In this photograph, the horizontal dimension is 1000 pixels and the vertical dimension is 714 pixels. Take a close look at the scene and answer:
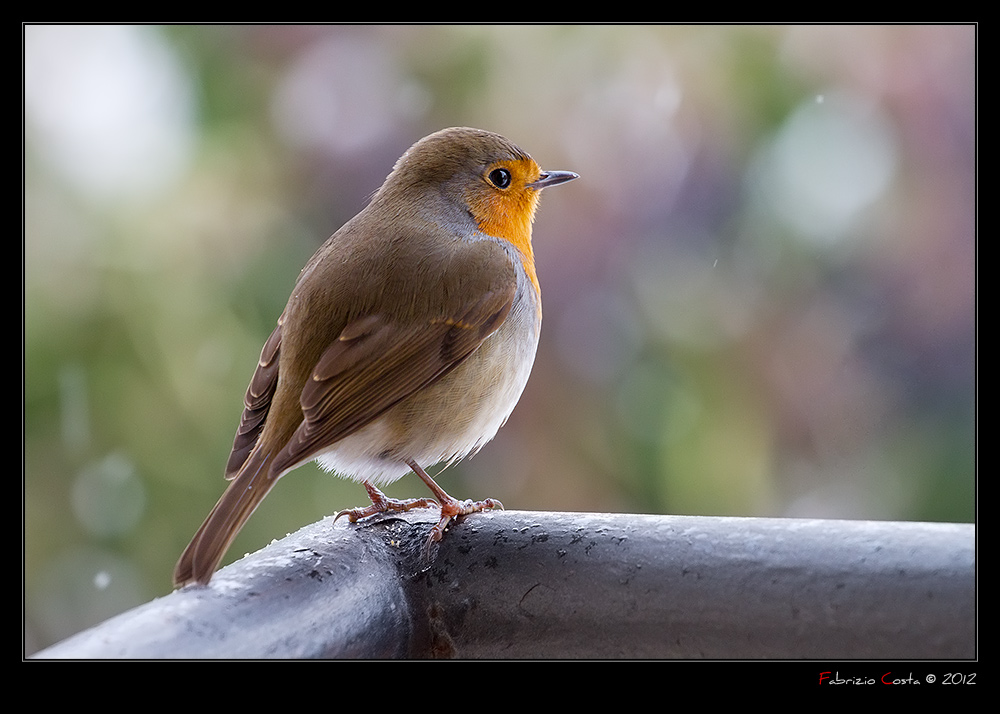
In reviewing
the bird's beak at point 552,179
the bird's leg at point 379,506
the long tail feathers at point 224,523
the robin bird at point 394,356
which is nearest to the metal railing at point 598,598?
the long tail feathers at point 224,523

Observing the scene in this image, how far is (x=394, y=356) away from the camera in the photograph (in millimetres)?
1846

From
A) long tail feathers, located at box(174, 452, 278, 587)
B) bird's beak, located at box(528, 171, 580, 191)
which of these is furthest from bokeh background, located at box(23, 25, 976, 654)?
long tail feathers, located at box(174, 452, 278, 587)

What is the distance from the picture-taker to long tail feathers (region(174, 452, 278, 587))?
1.39m

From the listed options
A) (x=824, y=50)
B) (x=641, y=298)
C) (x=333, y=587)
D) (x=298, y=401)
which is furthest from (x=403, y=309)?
(x=824, y=50)

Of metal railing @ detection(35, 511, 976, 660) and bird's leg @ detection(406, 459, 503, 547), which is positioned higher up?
bird's leg @ detection(406, 459, 503, 547)

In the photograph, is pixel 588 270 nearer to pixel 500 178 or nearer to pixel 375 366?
pixel 500 178

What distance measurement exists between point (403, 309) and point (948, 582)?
1.05 metres

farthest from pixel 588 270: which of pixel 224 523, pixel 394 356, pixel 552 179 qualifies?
pixel 224 523

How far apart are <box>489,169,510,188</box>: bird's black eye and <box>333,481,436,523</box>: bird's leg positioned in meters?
0.71

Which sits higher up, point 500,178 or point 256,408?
point 500,178

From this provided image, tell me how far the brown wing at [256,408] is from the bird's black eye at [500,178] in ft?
2.00

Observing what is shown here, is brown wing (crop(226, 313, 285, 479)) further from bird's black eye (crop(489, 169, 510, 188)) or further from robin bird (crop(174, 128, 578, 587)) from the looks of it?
bird's black eye (crop(489, 169, 510, 188))

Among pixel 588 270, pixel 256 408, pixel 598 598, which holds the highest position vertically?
pixel 588 270

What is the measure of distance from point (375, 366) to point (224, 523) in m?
0.43
